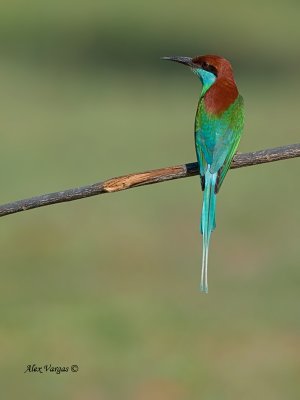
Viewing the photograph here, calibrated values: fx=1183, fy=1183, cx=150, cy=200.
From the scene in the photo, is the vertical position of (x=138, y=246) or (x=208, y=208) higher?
(x=208, y=208)

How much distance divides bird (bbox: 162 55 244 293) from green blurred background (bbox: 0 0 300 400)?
6.43 ft

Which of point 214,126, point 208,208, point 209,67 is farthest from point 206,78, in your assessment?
point 208,208

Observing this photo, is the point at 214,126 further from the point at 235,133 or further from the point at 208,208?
the point at 208,208

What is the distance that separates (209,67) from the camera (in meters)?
4.11

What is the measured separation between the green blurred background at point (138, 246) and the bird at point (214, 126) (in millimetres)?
1960

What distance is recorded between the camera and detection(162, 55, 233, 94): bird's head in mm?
A: 4062

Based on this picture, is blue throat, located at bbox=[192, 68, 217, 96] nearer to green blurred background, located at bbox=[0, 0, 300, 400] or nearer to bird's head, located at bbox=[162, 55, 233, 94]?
bird's head, located at bbox=[162, 55, 233, 94]

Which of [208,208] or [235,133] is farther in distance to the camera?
[235,133]

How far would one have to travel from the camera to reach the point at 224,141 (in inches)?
152

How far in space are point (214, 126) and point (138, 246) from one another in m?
4.18
